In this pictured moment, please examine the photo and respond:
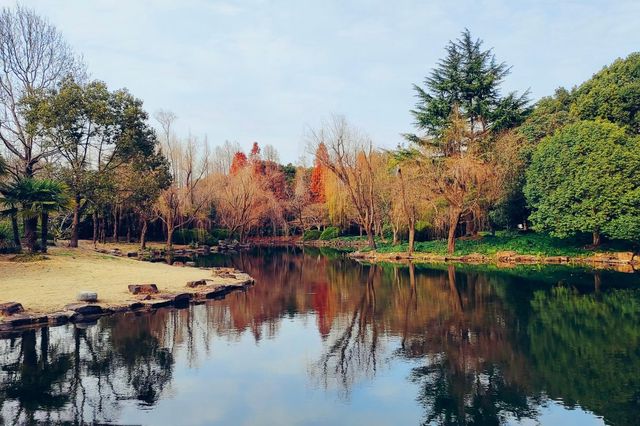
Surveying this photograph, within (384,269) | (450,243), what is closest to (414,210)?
(450,243)

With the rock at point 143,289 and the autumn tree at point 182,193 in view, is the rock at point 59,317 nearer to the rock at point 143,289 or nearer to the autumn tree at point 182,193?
the rock at point 143,289

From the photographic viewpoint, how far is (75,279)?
693 inches

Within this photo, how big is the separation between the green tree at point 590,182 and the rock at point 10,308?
83.2 feet

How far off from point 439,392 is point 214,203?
4365 centimetres

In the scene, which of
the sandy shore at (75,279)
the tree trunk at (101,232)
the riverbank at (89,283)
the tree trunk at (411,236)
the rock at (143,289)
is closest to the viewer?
the riverbank at (89,283)

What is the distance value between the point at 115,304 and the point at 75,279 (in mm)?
4142

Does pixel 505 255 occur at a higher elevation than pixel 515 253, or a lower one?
lower

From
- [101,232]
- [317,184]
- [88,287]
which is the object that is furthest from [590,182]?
[101,232]

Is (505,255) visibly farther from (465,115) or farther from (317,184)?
(317,184)

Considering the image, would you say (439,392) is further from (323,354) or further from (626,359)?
(626,359)

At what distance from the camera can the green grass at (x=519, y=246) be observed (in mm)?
28203

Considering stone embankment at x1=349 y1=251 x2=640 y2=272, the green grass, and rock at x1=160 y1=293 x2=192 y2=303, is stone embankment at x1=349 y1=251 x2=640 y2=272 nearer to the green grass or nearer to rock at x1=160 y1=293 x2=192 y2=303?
the green grass

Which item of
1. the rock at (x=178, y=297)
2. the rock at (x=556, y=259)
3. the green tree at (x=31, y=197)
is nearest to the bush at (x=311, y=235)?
the rock at (x=556, y=259)

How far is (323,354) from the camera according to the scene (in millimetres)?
10469
